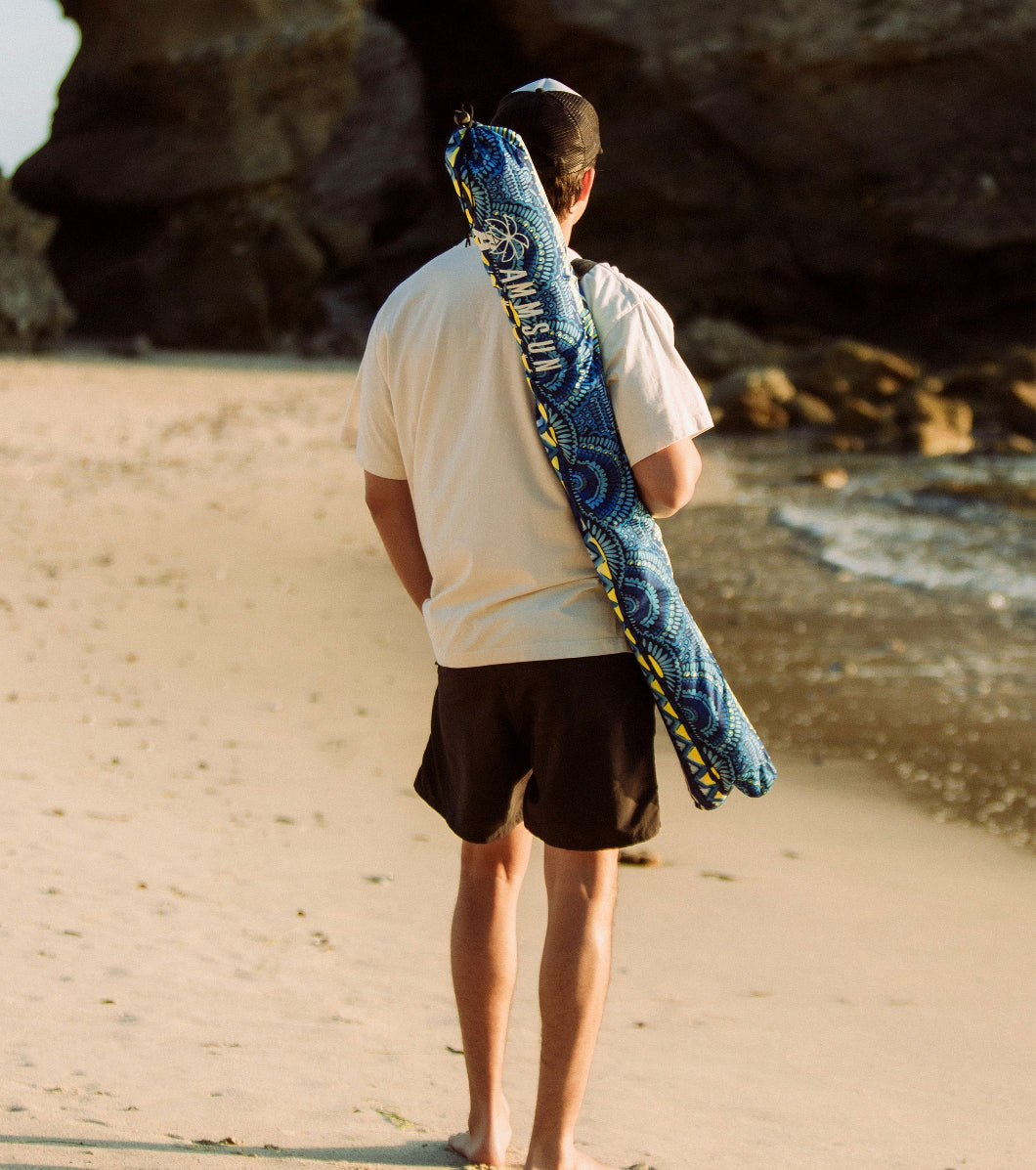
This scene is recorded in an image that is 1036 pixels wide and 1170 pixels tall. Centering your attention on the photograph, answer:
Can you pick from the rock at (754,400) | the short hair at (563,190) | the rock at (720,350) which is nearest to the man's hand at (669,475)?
the short hair at (563,190)

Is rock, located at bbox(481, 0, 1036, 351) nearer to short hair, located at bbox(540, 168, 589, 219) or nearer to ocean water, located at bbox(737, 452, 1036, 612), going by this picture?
ocean water, located at bbox(737, 452, 1036, 612)

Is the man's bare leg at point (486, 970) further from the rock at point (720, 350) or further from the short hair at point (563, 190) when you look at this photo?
the rock at point (720, 350)

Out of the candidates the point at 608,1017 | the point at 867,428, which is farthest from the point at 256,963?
the point at 867,428

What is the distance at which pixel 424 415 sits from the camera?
1.92m

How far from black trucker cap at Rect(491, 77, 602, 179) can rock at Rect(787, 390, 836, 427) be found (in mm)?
16630

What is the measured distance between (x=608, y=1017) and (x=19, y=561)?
5.07 metres

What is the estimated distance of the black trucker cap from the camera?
1.83 meters

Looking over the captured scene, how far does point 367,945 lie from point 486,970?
901 millimetres

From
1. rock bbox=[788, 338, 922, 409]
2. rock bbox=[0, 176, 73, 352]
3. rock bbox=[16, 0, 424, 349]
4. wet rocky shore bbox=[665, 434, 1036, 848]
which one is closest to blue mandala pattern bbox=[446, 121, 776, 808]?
wet rocky shore bbox=[665, 434, 1036, 848]

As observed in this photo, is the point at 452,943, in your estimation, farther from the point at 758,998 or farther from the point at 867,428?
the point at 867,428

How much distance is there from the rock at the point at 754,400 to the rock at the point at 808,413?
0.08 meters

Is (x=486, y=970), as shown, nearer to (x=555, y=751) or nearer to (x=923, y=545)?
(x=555, y=751)

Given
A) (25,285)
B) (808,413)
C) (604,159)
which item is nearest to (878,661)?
(808,413)

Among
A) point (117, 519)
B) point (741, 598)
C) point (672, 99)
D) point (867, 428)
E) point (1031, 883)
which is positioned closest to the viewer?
point (1031, 883)
